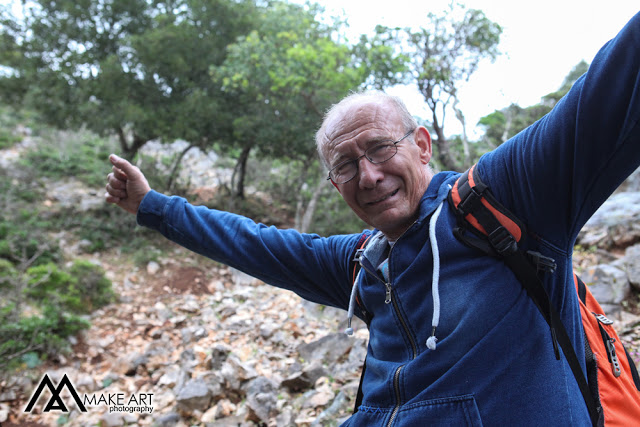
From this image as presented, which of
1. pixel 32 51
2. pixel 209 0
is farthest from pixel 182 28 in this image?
pixel 32 51

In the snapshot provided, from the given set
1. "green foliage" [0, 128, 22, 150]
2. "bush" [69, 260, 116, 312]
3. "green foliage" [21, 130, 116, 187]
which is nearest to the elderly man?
"bush" [69, 260, 116, 312]

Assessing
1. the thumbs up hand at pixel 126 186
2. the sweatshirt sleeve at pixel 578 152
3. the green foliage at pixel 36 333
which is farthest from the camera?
the green foliage at pixel 36 333

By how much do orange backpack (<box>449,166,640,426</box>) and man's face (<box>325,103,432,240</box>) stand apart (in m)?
0.21

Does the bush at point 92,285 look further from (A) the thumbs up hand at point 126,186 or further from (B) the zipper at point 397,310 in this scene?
(B) the zipper at point 397,310

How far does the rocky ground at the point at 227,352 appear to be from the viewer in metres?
3.77

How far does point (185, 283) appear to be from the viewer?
8.45 m

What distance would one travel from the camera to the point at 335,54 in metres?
9.41

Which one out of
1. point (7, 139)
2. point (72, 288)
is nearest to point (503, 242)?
point (72, 288)

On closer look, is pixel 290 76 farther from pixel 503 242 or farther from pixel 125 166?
A: pixel 503 242

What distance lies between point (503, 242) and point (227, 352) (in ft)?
14.5

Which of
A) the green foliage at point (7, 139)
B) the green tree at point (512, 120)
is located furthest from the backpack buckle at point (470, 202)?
the green foliage at point (7, 139)

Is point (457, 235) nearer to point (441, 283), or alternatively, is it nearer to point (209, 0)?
point (441, 283)

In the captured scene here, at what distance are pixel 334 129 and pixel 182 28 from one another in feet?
38.5

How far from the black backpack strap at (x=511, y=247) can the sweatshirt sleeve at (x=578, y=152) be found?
4 centimetres
